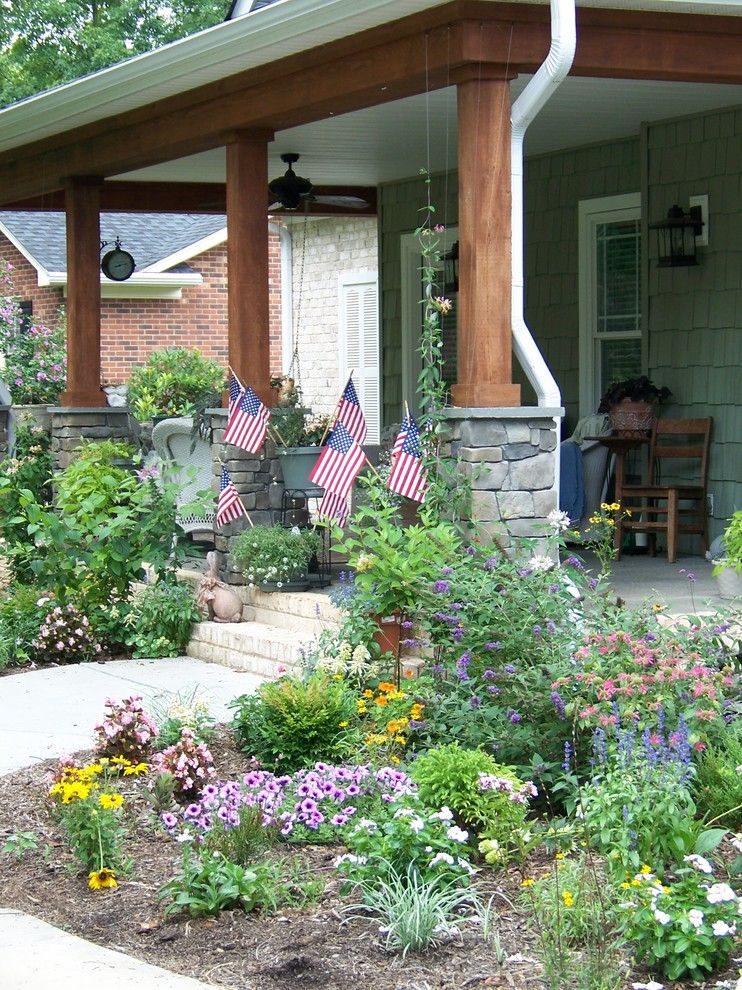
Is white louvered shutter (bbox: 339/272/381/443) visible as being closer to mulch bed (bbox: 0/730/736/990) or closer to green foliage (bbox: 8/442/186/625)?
green foliage (bbox: 8/442/186/625)

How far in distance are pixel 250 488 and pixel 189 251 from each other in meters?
12.8

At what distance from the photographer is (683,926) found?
3570 millimetres

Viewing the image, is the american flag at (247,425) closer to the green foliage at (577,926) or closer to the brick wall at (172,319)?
the green foliage at (577,926)

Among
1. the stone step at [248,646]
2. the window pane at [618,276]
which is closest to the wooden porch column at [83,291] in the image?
the stone step at [248,646]

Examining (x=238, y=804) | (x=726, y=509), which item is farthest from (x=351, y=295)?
(x=238, y=804)

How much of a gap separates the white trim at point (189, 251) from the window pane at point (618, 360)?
11.0 m

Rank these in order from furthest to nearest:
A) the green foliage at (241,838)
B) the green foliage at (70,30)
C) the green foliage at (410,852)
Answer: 1. the green foliage at (70,30)
2. the green foliage at (241,838)
3. the green foliage at (410,852)

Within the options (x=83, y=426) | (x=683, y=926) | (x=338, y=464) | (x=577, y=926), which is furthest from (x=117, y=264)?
(x=683, y=926)

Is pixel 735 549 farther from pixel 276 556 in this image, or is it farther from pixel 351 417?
pixel 276 556

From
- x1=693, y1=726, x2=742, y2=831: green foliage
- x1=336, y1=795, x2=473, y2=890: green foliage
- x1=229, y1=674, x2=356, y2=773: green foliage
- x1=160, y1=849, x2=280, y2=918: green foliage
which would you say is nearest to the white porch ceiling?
x1=229, y1=674, x2=356, y2=773: green foliage

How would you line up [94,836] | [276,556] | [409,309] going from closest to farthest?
[94,836], [276,556], [409,309]

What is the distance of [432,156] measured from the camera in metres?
10.9

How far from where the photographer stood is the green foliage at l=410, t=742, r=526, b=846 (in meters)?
4.51

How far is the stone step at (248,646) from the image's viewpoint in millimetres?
7378
